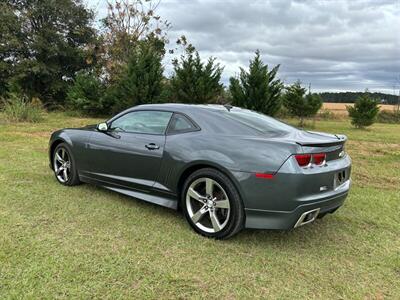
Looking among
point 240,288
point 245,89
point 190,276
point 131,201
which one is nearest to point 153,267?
point 190,276

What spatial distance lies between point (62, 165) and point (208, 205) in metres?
2.75

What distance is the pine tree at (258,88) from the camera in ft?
49.3

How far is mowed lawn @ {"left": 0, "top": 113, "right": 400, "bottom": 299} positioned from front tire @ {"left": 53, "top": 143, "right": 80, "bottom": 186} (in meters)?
0.22

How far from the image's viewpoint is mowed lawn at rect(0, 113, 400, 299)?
2854 mm

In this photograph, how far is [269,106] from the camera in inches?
604

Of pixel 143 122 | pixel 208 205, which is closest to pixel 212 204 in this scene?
pixel 208 205

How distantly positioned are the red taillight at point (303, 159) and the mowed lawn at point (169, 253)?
0.87 metres

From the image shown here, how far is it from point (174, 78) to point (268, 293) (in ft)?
48.3

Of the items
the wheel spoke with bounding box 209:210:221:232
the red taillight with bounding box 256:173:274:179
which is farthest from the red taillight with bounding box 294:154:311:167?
the wheel spoke with bounding box 209:210:221:232

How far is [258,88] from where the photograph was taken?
49.4 feet

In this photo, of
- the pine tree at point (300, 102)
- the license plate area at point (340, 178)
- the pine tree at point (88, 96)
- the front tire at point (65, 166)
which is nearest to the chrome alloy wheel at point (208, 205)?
the license plate area at point (340, 178)

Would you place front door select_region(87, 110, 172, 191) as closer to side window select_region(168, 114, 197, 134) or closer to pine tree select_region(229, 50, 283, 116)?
side window select_region(168, 114, 197, 134)

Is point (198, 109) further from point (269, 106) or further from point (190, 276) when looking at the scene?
point (269, 106)

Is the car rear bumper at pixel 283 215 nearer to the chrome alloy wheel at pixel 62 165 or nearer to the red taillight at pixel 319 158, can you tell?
the red taillight at pixel 319 158
